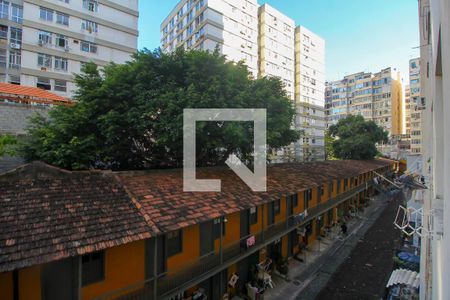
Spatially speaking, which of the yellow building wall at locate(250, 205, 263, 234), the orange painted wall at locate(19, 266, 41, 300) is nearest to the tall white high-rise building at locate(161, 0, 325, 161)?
the yellow building wall at locate(250, 205, 263, 234)

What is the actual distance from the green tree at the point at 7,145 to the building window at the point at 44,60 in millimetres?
14107

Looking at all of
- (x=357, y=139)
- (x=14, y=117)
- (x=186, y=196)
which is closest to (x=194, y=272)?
(x=186, y=196)

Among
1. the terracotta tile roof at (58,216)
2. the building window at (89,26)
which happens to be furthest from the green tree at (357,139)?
the terracotta tile roof at (58,216)

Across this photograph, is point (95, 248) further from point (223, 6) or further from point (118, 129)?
point (223, 6)

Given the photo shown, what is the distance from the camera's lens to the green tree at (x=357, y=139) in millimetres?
39250

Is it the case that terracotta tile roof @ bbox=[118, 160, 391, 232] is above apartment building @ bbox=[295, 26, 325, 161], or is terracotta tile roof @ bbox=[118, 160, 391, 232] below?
below

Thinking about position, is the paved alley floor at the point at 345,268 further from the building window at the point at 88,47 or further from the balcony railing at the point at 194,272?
the building window at the point at 88,47

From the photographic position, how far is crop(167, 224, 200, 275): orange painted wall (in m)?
10.4

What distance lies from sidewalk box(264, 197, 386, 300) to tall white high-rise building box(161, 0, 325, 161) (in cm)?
1243

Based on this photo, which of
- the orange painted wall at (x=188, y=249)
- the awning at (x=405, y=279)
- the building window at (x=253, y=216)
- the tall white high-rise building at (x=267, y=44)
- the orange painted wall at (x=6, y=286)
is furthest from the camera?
Result: the tall white high-rise building at (x=267, y=44)

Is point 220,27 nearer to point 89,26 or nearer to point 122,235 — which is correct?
point 89,26

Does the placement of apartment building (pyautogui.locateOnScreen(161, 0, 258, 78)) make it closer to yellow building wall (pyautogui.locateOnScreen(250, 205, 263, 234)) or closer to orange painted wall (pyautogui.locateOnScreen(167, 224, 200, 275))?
yellow building wall (pyautogui.locateOnScreen(250, 205, 263, 234))

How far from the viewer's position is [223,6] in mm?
37688

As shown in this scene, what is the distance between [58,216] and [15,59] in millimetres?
27797
